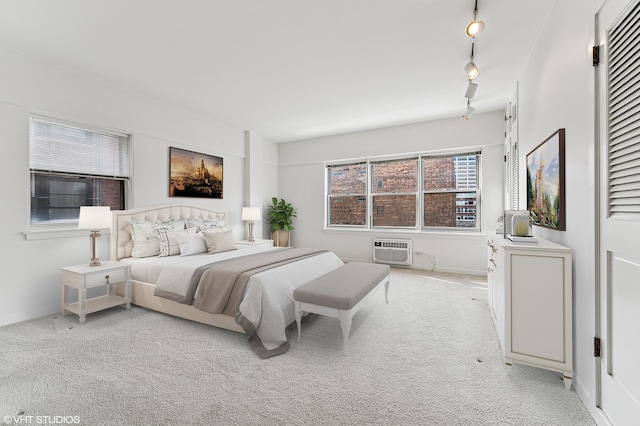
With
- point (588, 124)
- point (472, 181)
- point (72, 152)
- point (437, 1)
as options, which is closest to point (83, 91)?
point (72, 152)

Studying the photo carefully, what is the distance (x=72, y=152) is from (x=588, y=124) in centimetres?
508

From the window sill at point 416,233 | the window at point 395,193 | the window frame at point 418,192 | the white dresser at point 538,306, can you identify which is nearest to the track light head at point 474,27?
the white dresser at point 538,306

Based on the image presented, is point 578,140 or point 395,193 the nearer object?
point 578,140

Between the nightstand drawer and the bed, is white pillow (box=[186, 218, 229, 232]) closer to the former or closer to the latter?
the bed

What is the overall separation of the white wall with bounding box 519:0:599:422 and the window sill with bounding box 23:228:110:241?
4.98m

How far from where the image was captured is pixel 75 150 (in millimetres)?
3447

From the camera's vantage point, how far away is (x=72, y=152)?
342cm

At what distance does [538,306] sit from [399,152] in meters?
4.09

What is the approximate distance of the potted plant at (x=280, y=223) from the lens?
21.1 feet

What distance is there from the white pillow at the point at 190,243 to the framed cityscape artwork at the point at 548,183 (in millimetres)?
4001

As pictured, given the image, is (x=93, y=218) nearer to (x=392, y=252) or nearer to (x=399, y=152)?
(x=392, y=252)

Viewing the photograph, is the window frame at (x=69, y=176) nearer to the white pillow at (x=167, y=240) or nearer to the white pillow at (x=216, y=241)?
the white pillow at (x=167, y=240)

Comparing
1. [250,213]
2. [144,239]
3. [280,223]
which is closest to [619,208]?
[144,239]

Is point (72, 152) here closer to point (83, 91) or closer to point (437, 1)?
point (83, 91)
